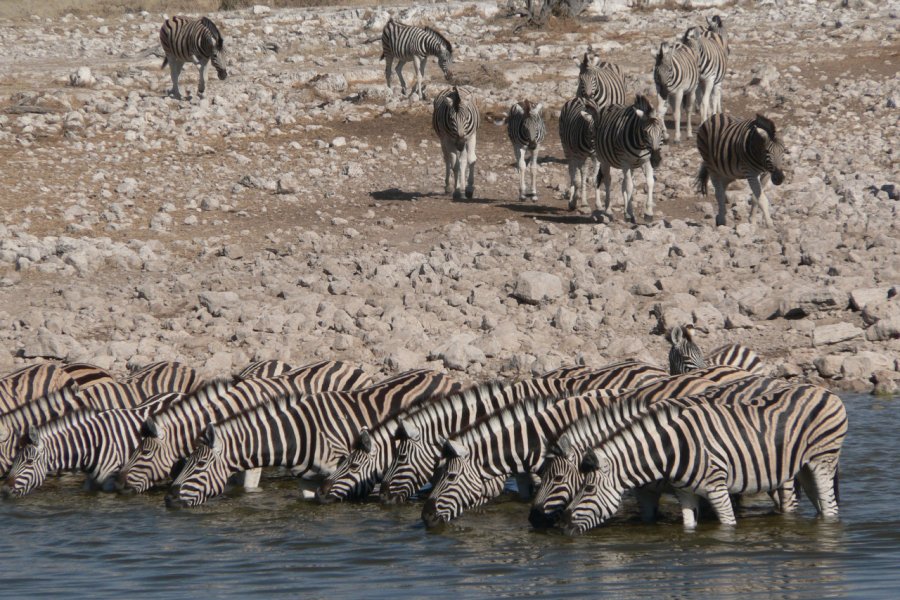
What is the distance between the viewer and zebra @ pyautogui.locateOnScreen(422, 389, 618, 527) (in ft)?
27.8

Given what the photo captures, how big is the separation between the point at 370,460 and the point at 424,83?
16362mm

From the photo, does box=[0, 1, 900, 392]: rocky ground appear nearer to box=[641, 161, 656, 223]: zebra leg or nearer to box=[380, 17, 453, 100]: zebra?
box=[641, 161, 656, 223]: zebra leg

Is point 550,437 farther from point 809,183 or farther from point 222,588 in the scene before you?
point 809,183

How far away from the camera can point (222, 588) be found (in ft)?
24.5

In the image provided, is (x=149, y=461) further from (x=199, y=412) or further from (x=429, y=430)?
(x=429, y=430)

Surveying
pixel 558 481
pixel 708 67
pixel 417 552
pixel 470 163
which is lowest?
pixel 417 552

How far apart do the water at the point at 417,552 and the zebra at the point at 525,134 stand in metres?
9.66

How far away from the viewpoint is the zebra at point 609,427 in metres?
8.11

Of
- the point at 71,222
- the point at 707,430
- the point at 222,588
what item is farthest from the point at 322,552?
the point at 71,222

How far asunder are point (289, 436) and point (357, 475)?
61 cm

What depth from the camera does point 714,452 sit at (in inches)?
313

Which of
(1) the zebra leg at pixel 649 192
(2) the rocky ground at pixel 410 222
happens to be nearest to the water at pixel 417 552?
(2) the rocky ground at pixel 410 222

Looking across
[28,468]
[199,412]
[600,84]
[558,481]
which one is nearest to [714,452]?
[558,481]

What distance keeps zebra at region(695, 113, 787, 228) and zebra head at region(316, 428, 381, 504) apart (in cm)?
811
